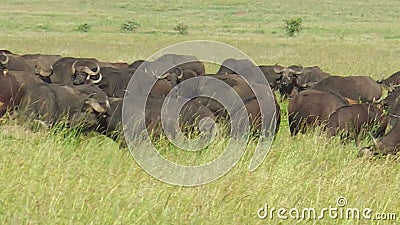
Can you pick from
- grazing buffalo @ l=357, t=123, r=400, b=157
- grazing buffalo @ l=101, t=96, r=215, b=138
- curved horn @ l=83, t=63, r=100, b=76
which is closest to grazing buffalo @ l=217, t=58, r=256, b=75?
curved horn @ l=83, t=63, r=100, b=76

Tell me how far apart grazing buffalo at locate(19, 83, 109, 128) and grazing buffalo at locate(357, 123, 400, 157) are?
4423 millimetres

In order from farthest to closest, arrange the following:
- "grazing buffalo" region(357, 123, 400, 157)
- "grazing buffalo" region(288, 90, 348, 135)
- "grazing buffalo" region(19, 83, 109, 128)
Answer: "grazing buffalo" region(288, 90, 348, 135) < "grazing buffalo" region(19, 83, 109, 128) < "grazing buffalo" region(357, 123, 400, 157)

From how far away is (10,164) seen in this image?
7086 millimetres

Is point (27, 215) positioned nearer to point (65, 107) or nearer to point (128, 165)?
point (128, 165)

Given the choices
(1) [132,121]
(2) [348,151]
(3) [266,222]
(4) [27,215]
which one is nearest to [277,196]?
(3) [266,222]

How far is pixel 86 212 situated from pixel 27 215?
1.61 ft

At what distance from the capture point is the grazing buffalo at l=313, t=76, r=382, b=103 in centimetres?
1722

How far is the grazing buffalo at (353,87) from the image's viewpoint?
17219 mm

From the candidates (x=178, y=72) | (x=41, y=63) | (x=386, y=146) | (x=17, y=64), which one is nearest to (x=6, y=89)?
(x=17, y=64)

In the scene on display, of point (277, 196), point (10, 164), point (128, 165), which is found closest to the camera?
point (277, 196)

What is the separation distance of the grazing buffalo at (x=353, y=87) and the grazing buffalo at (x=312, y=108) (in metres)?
3.58

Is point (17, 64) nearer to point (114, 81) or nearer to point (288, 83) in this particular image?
point (114, 81)

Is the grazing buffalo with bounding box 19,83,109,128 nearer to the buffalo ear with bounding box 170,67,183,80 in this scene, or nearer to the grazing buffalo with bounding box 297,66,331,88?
the buffalo ear with bounding box 170,67,183,80

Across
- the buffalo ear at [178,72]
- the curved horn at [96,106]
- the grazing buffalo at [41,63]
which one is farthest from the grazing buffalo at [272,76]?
the curved horn at [96,106]
